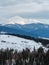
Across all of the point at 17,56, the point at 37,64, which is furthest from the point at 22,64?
the point at 17,56

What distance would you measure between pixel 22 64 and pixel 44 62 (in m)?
3.66

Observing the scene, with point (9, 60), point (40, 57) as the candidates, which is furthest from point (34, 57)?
point (9, 60)

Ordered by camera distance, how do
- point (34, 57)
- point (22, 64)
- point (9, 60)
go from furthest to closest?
point (34, 57), point (9, 60), point (22, 64)

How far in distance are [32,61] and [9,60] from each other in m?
3.37

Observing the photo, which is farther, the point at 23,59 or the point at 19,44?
the point at 19,44

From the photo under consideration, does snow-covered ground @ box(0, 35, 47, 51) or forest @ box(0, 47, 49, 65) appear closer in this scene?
forest @ box(0, 47, 49, 65)

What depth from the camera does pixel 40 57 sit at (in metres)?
51.1

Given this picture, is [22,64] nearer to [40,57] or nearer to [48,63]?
[48,63]

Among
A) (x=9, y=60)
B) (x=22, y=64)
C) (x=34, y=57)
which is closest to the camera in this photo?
(x=22, y=64)

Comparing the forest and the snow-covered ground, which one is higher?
the forest

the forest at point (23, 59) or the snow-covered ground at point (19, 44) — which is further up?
the forest at point (23, 59)

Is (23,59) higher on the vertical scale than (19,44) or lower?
higher

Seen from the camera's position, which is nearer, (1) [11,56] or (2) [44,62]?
(2) [44,62]

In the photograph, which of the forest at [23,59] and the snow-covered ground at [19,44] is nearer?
the forest at [23,59]
